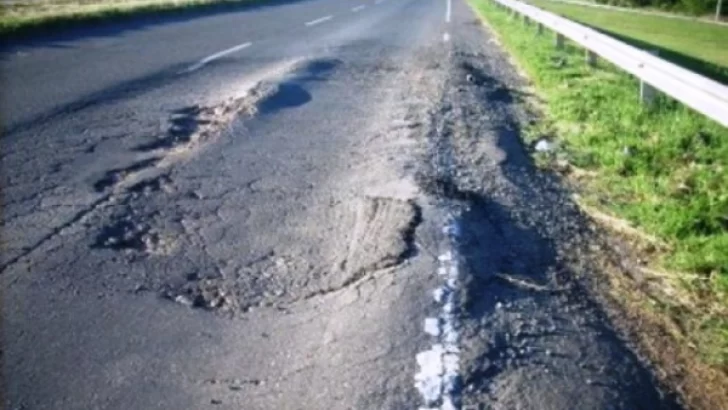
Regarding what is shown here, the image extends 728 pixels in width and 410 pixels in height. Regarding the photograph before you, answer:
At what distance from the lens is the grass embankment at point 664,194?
340 cm

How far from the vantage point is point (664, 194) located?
5.30 meters

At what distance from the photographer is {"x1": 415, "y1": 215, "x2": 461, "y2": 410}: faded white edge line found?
279cm

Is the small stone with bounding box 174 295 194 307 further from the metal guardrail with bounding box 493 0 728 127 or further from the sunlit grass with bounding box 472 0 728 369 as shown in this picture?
the metal guardrail with bounding box 493 0 728 127

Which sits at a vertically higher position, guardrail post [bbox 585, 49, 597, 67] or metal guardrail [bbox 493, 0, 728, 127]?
metal guardrail [bbox 493, 0, 728, 127]

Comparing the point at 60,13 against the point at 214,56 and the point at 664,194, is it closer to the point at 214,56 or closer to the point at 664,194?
the point at 214,56

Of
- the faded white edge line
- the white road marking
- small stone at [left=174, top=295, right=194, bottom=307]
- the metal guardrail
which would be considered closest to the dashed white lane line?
the white road marking

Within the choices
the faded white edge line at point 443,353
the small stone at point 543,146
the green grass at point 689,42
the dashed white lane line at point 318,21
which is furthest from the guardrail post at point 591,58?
the faded white edge line at point 443,353

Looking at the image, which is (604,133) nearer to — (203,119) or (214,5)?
(203,119)

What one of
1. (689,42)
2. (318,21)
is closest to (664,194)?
(318,21)

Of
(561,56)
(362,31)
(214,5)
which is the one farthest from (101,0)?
(561,56)

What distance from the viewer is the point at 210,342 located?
317cm

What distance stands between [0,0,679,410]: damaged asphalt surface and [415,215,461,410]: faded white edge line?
0.02 meters

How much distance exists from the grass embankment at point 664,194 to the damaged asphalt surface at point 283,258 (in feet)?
0.86

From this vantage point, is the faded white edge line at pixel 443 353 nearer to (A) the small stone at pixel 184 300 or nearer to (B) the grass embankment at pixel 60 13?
(A) the small stone at pixel 184 300
